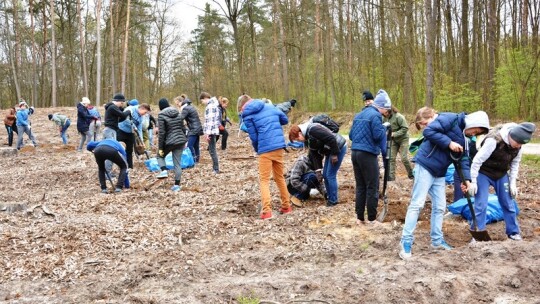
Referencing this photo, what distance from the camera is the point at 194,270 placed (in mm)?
4922

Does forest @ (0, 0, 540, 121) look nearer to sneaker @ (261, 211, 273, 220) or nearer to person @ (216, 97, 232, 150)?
person @ (216, 97, 232, 150)

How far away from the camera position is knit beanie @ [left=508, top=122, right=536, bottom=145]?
469 cm

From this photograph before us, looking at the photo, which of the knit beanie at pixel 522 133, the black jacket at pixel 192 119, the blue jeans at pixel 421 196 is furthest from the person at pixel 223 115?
the knit beanie at pixel 522 133

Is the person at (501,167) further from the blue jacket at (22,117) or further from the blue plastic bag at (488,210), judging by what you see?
the blue jacket at (22,117)

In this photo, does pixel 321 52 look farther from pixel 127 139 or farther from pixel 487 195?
pixel 487 195

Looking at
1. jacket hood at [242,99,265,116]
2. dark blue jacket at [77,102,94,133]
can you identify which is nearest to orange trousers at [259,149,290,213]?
jacket hood at [242,99,265,116]

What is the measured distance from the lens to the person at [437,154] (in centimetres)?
466

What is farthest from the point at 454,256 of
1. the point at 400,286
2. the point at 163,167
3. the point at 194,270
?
the point at 163,167

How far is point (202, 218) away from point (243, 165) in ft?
15.1

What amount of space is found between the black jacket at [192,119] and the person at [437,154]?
5813 millimetres

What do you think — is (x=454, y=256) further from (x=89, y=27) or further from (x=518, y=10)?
(x=89, y=27)

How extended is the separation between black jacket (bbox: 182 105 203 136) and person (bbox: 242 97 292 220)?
136 inches

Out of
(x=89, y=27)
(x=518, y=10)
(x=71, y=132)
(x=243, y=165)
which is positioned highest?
(x=89, y=27)

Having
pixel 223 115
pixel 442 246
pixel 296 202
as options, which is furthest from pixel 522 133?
pixel 223 115
